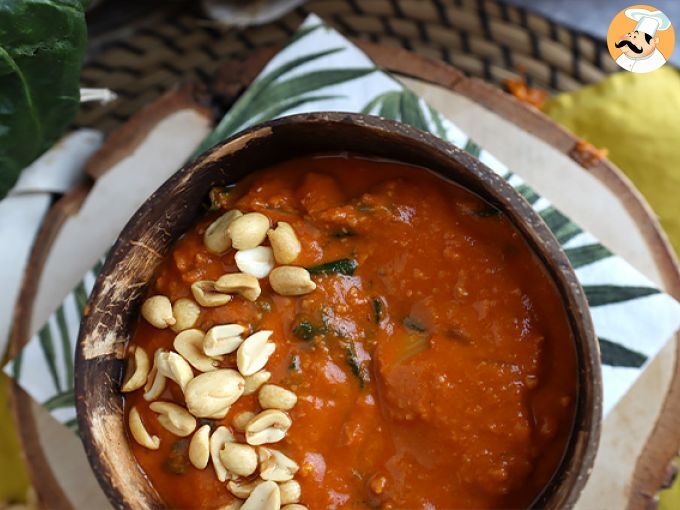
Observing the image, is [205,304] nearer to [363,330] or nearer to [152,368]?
[152,368]

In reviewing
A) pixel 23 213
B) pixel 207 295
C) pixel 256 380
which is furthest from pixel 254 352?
pixel 23 213

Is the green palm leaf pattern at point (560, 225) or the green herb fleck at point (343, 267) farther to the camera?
the green palm leaf pattern at point (560, 225)

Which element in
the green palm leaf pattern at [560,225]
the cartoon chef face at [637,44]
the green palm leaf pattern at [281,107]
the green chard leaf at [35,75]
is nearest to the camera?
the green chard leaf at [35,75]

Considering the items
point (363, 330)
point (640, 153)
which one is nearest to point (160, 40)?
point (363, 330)

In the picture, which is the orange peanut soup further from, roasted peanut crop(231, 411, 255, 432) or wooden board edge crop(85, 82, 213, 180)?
wooden board edge crop(85, 82, 213, 180)

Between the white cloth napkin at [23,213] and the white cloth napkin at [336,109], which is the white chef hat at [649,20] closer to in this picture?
the white cloth napkin at [336,109]

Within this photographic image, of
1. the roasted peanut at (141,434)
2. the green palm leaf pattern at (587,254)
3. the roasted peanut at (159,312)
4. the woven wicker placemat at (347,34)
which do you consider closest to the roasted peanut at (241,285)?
the roasted peanut at (159,312)

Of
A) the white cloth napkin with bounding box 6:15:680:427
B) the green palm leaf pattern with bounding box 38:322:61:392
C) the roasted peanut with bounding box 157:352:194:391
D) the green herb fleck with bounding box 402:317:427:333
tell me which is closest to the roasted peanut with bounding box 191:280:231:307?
the roasted peanut with bounding box 157:352:194:391
